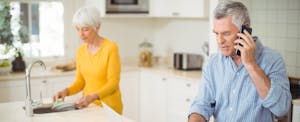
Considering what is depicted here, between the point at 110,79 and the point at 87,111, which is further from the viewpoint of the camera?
the point at 110,79

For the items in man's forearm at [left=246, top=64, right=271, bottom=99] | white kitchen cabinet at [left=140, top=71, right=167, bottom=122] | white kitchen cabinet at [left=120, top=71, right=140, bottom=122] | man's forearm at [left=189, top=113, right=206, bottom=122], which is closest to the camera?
man's forearm at [left=246, top=64, right=271, bottom=99]

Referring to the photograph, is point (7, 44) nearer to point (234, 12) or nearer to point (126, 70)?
point (126, 70)

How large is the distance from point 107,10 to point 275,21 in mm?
1925

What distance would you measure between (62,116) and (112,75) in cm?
51

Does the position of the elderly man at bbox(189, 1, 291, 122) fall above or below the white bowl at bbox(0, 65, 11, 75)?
above

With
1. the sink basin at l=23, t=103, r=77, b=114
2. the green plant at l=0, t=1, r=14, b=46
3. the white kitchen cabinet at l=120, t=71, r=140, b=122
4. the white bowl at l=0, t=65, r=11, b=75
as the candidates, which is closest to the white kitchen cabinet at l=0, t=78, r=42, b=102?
the white bowl at l=0, t=65, r=11, b=75

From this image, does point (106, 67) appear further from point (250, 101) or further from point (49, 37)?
point (49, 37)

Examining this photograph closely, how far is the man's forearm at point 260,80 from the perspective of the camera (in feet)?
6.48

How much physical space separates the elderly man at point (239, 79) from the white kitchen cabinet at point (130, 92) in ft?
8.73

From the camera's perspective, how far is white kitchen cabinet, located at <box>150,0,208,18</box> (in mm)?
4453

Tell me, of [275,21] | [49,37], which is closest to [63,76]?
[49,37]

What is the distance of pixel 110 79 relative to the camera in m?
3.11

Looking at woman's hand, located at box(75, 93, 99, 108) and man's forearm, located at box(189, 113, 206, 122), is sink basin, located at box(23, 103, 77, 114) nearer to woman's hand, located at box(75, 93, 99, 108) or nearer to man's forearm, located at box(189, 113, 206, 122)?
woman's hand, located at box(75, 93, 99, 108)

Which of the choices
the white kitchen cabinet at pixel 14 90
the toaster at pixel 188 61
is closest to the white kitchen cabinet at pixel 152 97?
the toaster at pixel 188 61
